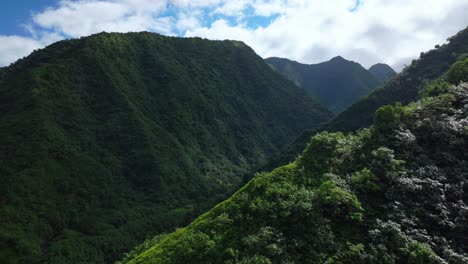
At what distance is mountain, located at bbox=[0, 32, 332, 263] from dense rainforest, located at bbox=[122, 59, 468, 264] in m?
68.5

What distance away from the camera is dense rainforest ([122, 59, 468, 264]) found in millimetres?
11352

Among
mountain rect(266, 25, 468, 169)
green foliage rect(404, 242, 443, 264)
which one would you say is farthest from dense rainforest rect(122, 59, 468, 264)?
mountain rect(266, 25, 468, 169)

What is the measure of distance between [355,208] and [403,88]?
11212 cm

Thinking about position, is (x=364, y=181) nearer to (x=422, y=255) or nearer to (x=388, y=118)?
(x=422, y=255)

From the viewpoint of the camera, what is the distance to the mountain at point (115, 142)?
81000mm

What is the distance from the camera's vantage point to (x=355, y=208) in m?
12.7

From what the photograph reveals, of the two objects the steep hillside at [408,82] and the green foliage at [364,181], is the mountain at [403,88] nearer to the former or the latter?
the steep hillside at [408,82]

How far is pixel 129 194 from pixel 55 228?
27895 millimetres

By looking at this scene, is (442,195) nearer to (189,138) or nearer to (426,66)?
(426,66)

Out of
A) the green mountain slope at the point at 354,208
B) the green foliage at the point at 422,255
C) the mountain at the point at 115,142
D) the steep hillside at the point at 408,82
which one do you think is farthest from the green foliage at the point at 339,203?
the steep hillside at the point at 408,82

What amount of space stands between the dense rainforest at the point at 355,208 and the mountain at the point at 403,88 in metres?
87.7

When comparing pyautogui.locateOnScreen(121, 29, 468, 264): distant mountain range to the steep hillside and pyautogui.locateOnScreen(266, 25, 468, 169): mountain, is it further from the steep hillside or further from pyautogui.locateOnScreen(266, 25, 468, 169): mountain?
the steep hillside

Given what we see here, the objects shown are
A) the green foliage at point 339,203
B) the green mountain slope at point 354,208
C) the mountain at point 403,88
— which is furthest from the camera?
the mountain at point 403,88

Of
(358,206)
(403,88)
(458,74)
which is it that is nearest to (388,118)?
(358,206)
